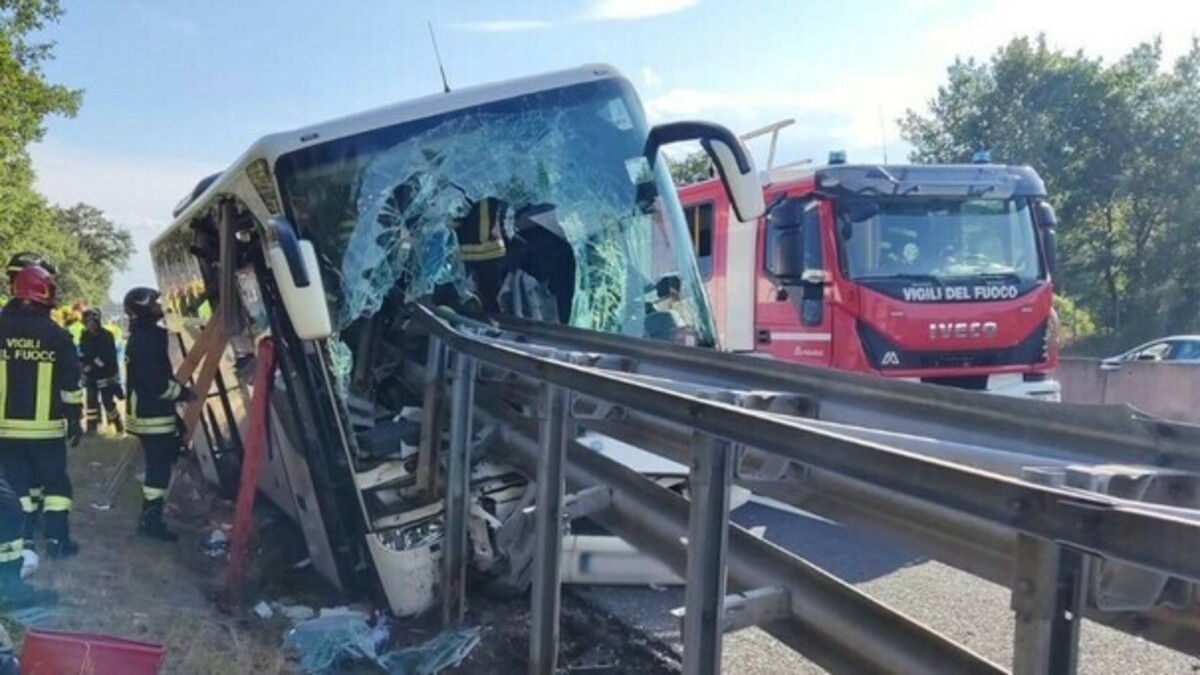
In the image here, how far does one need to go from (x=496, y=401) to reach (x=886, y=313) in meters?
3.91

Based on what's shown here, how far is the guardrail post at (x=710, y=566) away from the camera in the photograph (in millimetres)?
2498

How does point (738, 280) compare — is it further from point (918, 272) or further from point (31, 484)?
point (31, 484)

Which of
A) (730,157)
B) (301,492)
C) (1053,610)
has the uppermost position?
(730,157)

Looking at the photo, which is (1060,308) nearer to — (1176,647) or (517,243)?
(517,243)

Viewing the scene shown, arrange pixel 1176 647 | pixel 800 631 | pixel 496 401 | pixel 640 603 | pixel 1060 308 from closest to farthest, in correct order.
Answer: pixel 1176 647, pixel 800 631, pixel 496 401, pixel 640 603, pixel 1060 308

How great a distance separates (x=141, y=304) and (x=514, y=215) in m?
2.68

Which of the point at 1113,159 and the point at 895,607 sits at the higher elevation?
the point at 1113,159

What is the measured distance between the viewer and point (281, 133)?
15.2ft

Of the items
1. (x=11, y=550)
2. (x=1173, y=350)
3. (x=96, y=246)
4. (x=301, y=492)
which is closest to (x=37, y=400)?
(x=11, y=550)

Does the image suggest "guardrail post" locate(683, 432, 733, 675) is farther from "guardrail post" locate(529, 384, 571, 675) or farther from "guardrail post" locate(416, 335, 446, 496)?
"guardrail post" locate(416, 335, 446, 496)

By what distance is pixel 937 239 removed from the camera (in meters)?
7.81

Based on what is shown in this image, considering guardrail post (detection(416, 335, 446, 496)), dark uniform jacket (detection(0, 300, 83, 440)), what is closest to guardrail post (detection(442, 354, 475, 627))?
guardrail post (detection(416, 335, 446, 496))

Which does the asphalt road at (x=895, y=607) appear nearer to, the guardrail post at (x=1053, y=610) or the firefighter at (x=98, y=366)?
the guardrail post at (x=1053, y=610)

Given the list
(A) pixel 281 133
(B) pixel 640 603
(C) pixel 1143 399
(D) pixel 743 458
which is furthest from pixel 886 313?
(C) pixel 1143 399
